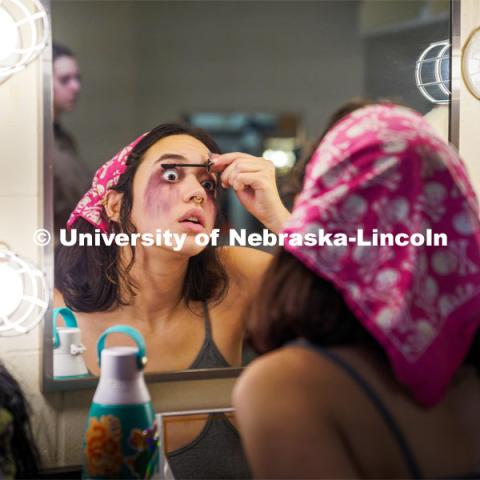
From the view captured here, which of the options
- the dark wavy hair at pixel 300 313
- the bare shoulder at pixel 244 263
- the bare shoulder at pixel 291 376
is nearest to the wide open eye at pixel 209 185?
the bare shoulder at pixel 244 263

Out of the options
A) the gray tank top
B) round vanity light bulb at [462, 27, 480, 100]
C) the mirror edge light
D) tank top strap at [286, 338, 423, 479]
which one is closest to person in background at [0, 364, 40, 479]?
the gray tank top

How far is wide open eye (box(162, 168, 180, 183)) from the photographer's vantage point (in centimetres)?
167

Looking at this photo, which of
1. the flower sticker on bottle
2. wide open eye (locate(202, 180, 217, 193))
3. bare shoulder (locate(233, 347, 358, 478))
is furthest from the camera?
wide open eye (locate(202, 180, 217, 193))

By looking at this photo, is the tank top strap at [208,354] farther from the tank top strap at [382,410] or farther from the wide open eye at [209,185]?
the tank top strap at [382,410]

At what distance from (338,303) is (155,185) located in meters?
0.82

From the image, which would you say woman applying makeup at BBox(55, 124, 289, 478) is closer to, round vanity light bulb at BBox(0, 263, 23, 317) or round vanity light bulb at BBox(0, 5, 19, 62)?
round vanity light bulb at BBox(0, 263, 23, 317)

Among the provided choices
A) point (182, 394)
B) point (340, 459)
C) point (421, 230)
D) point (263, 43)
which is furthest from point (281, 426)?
point (263, 43)

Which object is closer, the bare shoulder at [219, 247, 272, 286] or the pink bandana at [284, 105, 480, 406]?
the pink bandana at [284, 105, 480, 406]

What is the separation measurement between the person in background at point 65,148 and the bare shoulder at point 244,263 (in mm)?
433

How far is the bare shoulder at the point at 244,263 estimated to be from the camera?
1.75 metres

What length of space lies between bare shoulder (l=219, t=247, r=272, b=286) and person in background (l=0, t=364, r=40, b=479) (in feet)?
2.12

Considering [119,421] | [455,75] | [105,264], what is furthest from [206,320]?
[455,75]

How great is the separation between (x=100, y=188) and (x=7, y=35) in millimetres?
446

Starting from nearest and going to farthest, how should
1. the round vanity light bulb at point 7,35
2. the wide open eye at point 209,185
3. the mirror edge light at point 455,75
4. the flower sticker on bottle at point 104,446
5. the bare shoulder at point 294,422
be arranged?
the bare shoulder at point 294,422, the flower sticker on bottle at point 104,446, the round vanity light bulb at point 7,35, the wide open eye at point 209,185, the mirror edge light at point 455,75
